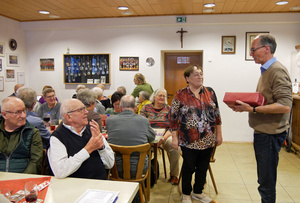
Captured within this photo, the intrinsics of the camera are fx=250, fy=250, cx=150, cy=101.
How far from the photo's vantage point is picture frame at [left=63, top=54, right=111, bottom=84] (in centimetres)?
615

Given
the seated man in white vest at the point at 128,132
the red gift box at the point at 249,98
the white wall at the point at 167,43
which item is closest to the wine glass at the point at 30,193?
the seated man in white vest at the point at 128,132

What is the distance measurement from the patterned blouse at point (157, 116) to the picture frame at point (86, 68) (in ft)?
8.57

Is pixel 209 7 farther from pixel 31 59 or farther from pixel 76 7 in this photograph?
pixel 31 59

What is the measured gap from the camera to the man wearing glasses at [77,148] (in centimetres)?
183

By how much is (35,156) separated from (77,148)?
0.46 metres

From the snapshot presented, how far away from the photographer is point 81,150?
73.9 inches

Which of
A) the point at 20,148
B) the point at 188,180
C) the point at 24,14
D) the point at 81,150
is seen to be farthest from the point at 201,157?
the point at 24,14

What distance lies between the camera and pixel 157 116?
3779 mm

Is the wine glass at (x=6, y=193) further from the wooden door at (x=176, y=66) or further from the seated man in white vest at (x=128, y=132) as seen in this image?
the wooden door at (x=176, y=66)

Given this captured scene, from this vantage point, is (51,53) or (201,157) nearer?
(201,157)

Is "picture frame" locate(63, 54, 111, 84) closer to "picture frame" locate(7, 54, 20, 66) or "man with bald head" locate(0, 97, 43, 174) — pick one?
"picture frame" locate(7, 54, 20, 66)

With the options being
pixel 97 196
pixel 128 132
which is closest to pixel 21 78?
pixel 128 132

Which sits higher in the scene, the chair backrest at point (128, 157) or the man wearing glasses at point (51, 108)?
the man wearing glasses at point (51, 108)

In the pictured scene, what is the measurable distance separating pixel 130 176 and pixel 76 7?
3791 mm
